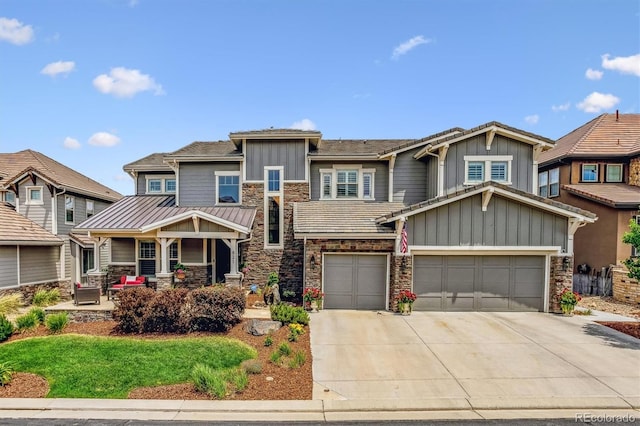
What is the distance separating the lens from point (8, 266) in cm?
1425

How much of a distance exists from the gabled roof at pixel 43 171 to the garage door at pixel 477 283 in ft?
59.9

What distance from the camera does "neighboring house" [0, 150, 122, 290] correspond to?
14.6 meters

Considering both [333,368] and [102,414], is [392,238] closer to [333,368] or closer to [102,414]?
[333,368]

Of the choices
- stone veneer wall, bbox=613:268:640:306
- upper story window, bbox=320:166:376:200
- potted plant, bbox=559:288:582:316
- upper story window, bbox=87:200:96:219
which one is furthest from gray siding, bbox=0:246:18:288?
stone veneer wall, bbox=613:268:640:306

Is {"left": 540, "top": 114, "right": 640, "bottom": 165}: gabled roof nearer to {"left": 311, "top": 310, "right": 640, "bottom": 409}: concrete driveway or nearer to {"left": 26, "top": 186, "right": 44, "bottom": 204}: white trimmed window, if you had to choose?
{"left": 311, "top": 310, "right": 640, "bottom": 409}: concrete driveway

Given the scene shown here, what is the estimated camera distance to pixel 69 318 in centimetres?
1109

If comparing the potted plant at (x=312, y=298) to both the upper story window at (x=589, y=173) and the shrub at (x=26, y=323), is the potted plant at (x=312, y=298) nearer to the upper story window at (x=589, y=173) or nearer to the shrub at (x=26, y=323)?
the shrub at (x=26, y=323)

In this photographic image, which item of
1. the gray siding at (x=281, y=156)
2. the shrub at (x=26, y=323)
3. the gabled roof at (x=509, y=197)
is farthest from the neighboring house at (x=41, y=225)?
the gabled roof at (x=509, y=197)

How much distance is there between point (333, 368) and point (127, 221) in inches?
451

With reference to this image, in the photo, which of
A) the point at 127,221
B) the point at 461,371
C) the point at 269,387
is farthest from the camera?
the point at 127,221

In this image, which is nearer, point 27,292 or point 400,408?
point 400,408

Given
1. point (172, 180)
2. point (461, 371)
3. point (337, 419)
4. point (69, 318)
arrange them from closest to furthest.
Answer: point (337, 419)
point (461, 371)
point (69, 318)
point (172, 180)

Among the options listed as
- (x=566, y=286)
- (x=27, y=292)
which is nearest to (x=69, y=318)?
(x=27, y=292)

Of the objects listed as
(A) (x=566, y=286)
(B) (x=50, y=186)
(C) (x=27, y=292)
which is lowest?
(C) (x=27, y=292)
